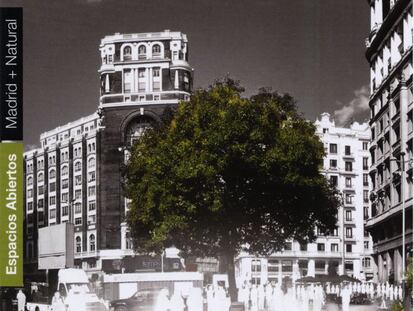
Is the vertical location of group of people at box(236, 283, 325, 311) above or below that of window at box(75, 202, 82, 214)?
below

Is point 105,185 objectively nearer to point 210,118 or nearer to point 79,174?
point 79,174

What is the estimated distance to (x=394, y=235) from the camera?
54.9 metres

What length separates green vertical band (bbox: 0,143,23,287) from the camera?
26031 mm

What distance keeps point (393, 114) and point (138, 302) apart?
17153 mm

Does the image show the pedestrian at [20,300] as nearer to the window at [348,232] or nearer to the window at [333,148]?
the window at [333,148]

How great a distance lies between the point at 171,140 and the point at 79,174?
2121cm

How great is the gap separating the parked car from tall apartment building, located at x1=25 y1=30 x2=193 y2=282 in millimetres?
4208

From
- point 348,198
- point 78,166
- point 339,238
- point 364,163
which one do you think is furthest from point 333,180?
point 78,166

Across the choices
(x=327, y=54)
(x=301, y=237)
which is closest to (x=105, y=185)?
(x=301, y=237)

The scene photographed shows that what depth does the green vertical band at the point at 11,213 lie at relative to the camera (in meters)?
26.0

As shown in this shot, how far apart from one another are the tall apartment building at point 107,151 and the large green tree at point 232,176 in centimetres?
236

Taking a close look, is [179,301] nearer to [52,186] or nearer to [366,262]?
[52,186]

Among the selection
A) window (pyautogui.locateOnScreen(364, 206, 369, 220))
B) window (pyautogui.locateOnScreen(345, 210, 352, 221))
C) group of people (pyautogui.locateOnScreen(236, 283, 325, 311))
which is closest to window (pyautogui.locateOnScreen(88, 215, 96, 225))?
group of people (pyautogui.locateOnScreen(236, 283, 325, 311))

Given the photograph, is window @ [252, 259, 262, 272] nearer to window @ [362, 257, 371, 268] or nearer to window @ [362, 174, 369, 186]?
window @ [362, 174, 369, 186]
